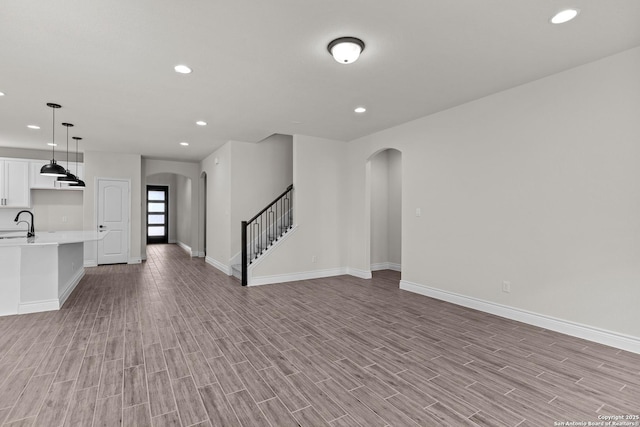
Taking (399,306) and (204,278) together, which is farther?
(204,278)

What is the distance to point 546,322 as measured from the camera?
357 centimetres

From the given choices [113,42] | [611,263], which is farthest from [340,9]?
[611,263]

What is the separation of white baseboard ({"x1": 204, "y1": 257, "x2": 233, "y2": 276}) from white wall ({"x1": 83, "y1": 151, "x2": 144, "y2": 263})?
2.00m

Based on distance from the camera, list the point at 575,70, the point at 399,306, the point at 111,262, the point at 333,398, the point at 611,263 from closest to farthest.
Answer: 1. the point at 333,398
2. the point at 611,263
3. the point at 575,70
4. the point at 399,306
5. the point at 111,262

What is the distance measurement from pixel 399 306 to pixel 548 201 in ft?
7.51

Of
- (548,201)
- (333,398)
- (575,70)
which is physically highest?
(575,70)

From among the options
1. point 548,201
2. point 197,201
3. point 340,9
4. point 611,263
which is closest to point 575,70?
point 548,201

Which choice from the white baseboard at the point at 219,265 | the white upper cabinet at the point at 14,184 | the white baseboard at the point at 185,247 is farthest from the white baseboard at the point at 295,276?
the white upper cabinet at the point at 14,184

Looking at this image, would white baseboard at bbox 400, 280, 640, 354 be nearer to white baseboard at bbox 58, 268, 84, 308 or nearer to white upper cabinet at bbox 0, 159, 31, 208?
white baseboard at bbox 58, 268, 84, 308

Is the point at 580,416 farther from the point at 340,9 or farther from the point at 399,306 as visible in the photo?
the point at 340,9

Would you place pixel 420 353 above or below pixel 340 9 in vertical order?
below

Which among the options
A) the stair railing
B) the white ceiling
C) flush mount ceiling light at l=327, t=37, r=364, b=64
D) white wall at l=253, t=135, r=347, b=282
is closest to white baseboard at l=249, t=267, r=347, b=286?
white wall at l=253, t=135, r=347, b=282

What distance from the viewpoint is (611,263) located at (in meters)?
3.12

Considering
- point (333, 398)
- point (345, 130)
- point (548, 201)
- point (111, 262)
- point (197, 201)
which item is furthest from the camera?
point (197, 201)
